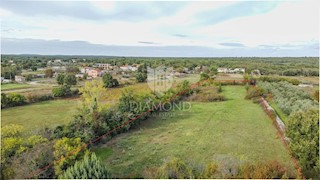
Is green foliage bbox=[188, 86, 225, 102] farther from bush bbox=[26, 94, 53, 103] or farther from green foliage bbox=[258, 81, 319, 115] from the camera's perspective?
bush bbox=[26, 94, 53, 103]

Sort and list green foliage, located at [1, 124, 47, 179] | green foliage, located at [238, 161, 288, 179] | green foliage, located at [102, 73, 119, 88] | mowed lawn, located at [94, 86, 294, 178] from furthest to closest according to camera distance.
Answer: green foliage, located at [102, 73, 119, 88], mowed lawn, located at [94, 86, 294, 178], green foliage, located at [1, 124, 47, 179], green foliage, located at [238, 161, 288, 179]

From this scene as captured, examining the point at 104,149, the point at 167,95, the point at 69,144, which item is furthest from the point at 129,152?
the point at 167,95

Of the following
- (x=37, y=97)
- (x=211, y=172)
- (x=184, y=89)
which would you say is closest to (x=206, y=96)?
(x=184, y=89)

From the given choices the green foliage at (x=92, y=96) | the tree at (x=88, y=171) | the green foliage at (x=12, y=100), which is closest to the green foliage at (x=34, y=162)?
the tree at (x=88, y=171)

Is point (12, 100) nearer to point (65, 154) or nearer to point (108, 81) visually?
point (108, 81)

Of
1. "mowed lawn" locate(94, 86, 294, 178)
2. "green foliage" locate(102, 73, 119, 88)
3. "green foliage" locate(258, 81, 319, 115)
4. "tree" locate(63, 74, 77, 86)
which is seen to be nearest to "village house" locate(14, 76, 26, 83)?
"tree" locate(63, 74, 77, 86)

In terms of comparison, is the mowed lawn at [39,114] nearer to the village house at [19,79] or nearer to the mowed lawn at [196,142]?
the mowed lawn at [196,142]

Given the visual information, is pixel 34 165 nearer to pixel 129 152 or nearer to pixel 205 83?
pixel 129 152
